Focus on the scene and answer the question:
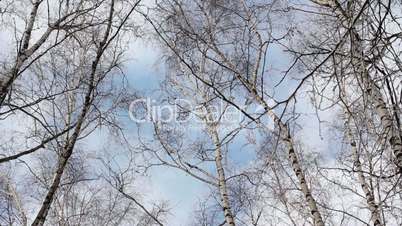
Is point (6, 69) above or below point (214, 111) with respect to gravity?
below

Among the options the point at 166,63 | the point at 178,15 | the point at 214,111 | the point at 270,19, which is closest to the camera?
the point at 270,19

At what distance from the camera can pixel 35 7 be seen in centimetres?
498

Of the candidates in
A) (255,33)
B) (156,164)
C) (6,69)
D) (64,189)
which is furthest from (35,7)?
(64,189)

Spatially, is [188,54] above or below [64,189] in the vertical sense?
above

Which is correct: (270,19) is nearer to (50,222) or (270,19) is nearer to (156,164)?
(156,164)

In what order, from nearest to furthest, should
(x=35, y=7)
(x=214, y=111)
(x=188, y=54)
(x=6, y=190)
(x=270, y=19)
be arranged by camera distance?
(x=35, y=7) → (x=270, y=19) → (x=188, y=54) → (x=214, y=111) → (x=6, y=190)

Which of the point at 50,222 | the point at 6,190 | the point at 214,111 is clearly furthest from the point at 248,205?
the point at 6,190

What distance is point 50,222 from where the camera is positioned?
8.66 m

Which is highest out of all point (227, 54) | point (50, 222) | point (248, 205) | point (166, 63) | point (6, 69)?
point (166, 63)

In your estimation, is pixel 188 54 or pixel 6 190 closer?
pixel 188 54

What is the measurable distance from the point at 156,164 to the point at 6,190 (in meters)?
3.81

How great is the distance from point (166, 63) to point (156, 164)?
2090mm

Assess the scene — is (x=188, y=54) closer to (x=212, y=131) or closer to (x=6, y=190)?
(x=212, y=131)

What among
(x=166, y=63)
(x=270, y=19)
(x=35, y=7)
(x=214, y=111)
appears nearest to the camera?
(x=35, y=7)
